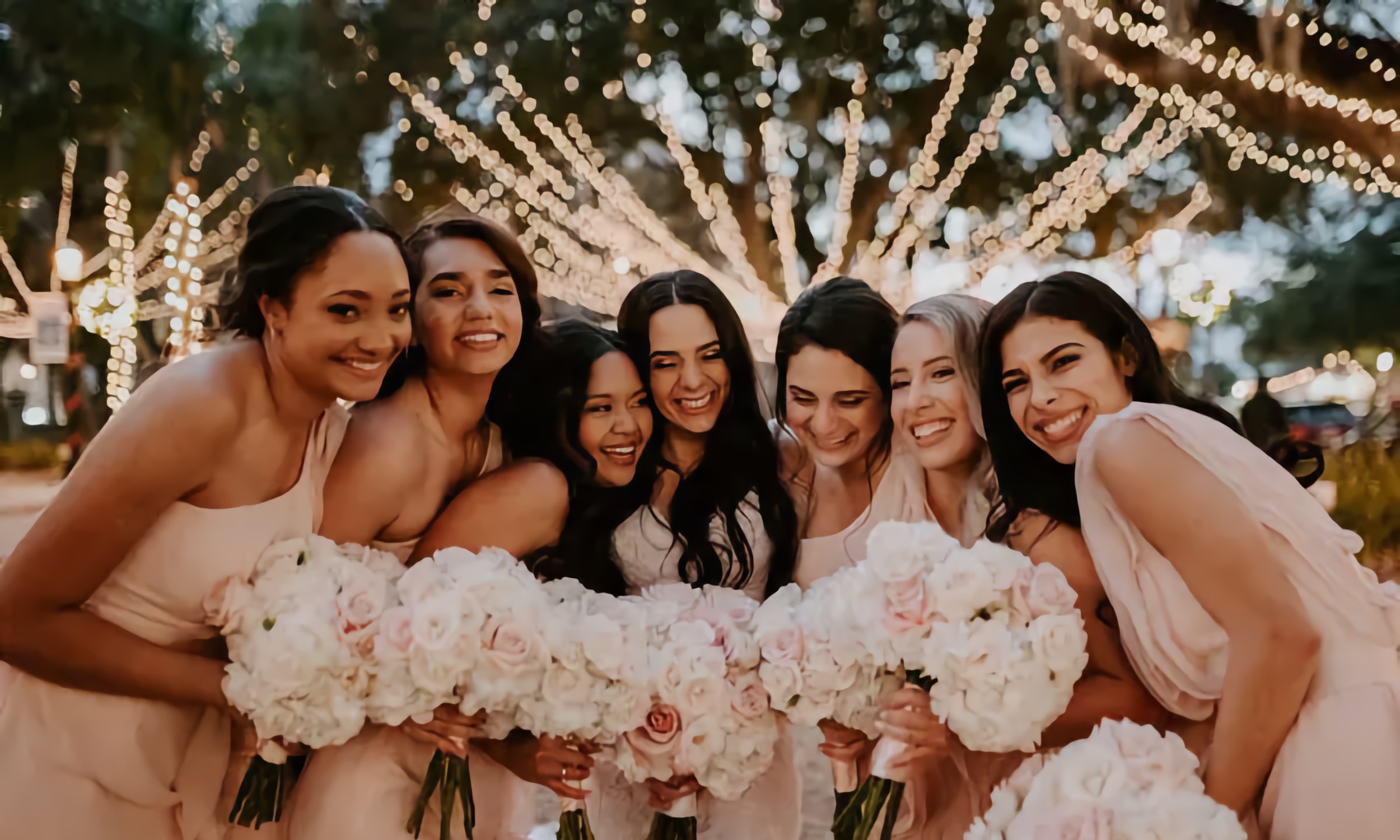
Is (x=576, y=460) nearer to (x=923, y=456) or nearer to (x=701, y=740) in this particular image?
(x=701, y=740)

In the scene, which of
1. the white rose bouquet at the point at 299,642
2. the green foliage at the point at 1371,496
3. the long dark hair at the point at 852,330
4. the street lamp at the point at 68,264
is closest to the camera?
the white rose bouquet at the point at 299,642

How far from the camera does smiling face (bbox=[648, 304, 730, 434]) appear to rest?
2.28 meters

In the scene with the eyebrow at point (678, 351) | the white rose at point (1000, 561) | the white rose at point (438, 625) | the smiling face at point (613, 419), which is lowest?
the white rose at point (438, 625)

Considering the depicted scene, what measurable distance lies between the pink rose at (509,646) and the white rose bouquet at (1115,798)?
1.05 metres

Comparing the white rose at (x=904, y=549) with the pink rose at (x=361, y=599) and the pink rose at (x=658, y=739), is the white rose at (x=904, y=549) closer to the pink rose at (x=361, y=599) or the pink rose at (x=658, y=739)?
the pink rose at (x=658, y=739)

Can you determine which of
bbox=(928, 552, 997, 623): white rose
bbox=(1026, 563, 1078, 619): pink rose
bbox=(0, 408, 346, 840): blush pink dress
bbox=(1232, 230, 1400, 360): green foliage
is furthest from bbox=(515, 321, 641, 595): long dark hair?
bbox=(1232, 230, 1400, 360): green foliage

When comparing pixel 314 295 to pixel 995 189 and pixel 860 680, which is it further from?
pixel 995 189

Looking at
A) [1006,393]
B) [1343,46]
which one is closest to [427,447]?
[1006,393]

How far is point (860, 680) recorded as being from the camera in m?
1.95

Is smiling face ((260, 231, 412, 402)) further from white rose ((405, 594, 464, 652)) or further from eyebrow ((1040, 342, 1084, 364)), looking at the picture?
eyebrow ((1040, 342, 1084, 364))

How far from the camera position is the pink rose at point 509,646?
190 centimetres

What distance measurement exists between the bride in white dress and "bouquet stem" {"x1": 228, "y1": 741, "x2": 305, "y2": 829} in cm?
80

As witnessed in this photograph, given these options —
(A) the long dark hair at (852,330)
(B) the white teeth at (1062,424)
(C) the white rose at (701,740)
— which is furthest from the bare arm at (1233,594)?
(C) the white rose at (701,740)

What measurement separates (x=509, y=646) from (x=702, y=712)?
1.56 ft
